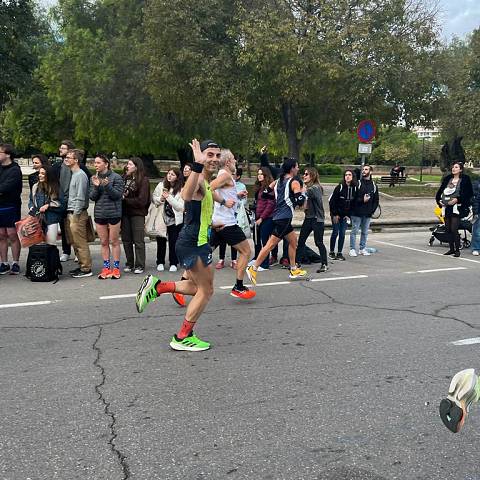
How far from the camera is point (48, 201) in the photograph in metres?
8.30

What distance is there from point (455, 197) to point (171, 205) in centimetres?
534

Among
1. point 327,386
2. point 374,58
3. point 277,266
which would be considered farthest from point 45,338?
point 374,58

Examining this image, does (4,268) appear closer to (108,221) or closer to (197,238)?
(108,221)

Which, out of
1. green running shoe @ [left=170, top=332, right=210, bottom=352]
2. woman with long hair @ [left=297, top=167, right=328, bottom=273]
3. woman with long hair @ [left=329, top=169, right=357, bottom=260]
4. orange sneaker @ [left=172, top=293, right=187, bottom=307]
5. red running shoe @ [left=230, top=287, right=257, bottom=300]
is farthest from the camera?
woman with long hair @ [left=329, top=169, right=357, bottom=260]

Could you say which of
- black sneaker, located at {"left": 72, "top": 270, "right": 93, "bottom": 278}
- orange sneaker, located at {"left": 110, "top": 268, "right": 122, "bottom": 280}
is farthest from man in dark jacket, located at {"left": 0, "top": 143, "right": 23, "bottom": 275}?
orange sneaker, located at {"left": 110, "top": 268, "right": 122, "bottom": 280}

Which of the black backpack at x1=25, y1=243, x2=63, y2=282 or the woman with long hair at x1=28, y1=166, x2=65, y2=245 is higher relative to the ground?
the woman with long hair at x1=28, y1=166, x2=65, y2=245

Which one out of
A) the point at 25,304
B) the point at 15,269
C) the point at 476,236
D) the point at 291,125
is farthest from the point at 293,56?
the point at 25,304

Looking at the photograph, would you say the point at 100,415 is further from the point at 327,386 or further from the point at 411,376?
the point at 411,376

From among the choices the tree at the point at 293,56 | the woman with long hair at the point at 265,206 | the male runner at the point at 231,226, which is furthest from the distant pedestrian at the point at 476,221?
the tree at the point at 293,56

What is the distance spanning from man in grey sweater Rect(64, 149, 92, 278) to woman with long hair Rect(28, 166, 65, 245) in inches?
8.3

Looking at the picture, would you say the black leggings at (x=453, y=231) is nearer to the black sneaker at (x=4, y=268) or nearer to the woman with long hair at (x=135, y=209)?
the woman with long hair at (x=135, y=209)

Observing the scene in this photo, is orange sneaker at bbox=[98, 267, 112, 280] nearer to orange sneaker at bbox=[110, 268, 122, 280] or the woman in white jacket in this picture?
orange sneaker at bbox=[110, 268, 122, 280]

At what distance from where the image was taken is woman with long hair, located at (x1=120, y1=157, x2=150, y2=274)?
27.3 feet

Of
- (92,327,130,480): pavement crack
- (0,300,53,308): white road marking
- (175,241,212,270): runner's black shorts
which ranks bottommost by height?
(0,300,53,308): white road marking
